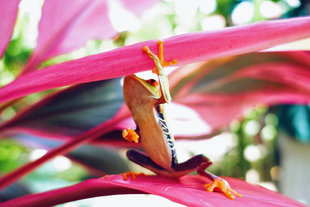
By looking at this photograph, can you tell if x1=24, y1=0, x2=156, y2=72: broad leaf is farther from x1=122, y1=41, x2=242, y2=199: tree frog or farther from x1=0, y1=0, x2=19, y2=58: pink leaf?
x1=122, y1=41, x2=242, y2=199: tree frog

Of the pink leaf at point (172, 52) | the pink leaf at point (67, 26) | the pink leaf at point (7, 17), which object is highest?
the pink leaf at point (67, 26)

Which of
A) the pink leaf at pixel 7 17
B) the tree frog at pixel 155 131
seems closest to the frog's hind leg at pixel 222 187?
the tree frog at pixel 155 131

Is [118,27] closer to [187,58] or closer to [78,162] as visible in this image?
[78,162]

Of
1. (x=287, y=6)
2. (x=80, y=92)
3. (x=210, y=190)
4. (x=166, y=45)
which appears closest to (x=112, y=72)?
(x=166, y=45)

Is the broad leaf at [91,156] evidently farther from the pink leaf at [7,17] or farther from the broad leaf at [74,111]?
the pink leaf at [7,17]

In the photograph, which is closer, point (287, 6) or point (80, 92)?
point (80, 92)

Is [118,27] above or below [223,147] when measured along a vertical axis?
above

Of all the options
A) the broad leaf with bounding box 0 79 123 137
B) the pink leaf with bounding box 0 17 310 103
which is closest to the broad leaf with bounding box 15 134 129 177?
the broad leaf with bounding box 0 79 123 137
